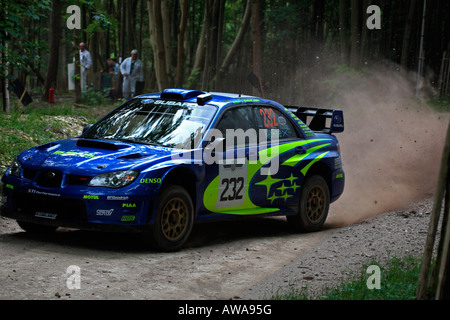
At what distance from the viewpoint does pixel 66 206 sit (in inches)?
311

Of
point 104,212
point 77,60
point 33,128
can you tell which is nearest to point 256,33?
point 77,60

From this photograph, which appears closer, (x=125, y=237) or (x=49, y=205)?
(x=49, y=205)

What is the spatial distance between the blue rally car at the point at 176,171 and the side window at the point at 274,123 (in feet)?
0.05

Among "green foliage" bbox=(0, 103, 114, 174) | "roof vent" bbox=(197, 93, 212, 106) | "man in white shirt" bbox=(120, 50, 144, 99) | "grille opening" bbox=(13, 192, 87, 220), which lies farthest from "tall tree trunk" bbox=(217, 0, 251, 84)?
"grille opening" bbox=(13, 192, 87, 220)

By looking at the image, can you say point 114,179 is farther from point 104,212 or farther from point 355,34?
point 355,34

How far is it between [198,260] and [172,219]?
1.93 feet

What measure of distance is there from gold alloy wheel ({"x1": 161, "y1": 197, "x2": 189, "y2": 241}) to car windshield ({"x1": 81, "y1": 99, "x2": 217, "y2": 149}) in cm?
73

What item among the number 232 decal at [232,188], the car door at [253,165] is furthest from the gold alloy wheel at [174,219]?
the number 232 decal at [232,188]

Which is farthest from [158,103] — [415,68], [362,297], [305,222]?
[415,68]

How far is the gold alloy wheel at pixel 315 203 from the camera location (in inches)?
410

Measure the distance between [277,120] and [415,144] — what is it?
838 centimetres

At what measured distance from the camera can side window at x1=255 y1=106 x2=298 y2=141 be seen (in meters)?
9.80

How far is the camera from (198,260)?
7969 millimetres

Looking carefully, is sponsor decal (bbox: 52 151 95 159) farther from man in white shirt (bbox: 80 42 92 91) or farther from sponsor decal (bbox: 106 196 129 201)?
man in white shirt (bbox: 80 42 92 91)
